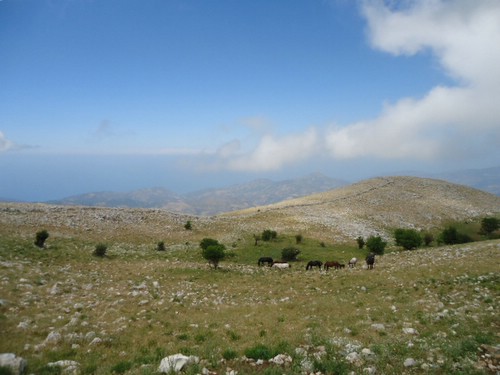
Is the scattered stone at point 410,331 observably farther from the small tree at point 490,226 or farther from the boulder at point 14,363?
the small tree at point 490,226

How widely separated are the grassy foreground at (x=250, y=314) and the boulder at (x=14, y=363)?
354 millimetres

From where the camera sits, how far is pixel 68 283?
19922 mm

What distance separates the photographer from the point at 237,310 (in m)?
17.0

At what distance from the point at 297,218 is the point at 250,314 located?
146 feet

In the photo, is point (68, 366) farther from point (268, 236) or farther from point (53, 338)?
point (268, 236)

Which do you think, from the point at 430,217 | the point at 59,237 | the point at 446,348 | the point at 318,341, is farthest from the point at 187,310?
the point at 430,217

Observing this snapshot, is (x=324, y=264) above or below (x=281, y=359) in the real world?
below

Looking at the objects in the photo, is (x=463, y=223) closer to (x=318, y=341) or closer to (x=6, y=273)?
(x=318, y=341)

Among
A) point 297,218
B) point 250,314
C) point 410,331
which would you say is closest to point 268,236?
point 297,218

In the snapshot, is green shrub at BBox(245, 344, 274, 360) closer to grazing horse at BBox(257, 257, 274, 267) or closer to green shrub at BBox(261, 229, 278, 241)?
grazing horse at BBox(257, 257, 274, 267)

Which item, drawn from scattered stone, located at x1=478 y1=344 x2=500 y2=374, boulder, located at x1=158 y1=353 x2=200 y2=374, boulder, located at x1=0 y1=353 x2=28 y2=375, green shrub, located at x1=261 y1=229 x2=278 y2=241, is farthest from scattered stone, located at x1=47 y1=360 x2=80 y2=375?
green shrub, located at x1=261 y1=229 x2=278 y2=241

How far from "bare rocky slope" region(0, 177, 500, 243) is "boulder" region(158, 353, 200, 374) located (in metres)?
34.0

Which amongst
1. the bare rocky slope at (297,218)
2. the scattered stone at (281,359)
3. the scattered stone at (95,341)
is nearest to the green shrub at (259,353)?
the scattered stone at (281,359)

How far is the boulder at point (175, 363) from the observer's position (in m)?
9.16
